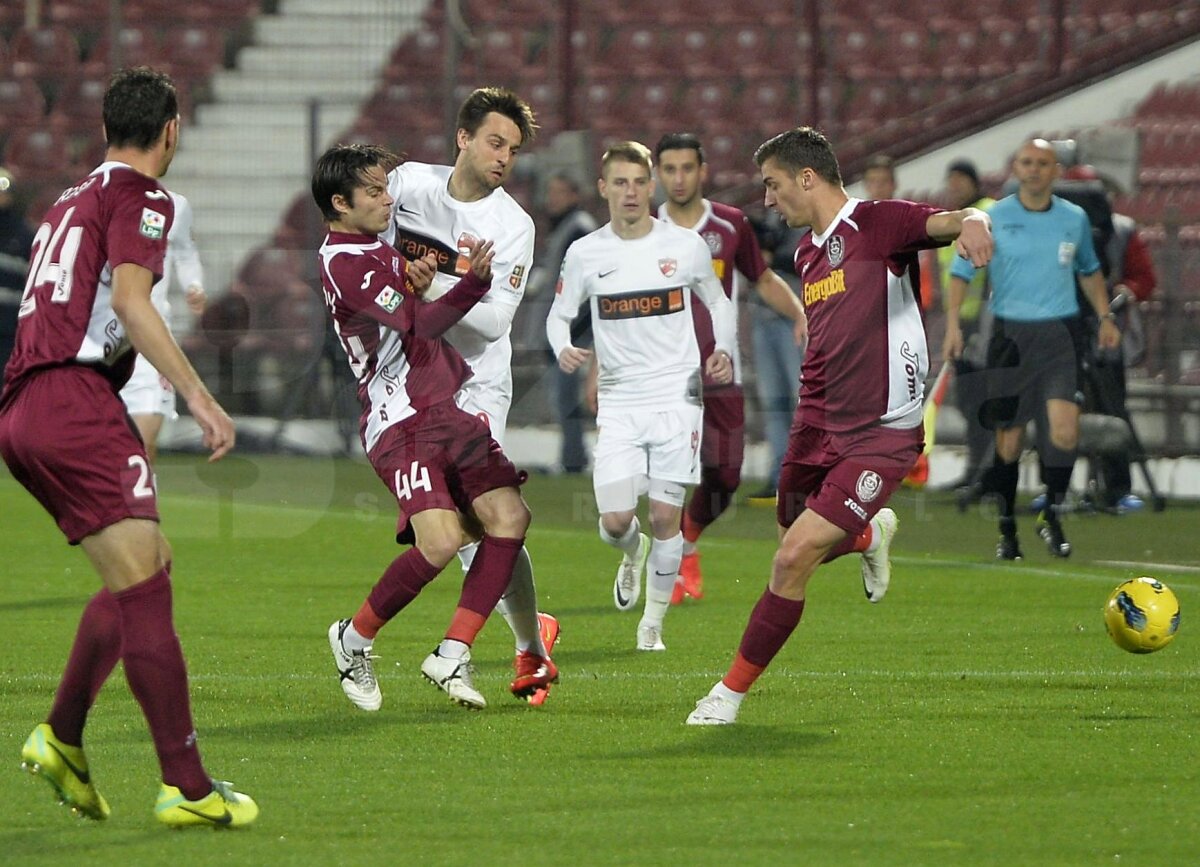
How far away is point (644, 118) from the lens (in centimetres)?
2164

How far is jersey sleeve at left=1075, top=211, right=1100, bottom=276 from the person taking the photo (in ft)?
35.6

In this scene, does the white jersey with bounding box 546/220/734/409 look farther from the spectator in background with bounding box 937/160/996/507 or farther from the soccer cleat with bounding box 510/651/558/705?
the spectator in background with bounding box 937/160/996/507

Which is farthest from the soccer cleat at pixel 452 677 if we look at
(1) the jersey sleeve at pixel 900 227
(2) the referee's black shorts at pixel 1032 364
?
(2) the referee's black shorts at pixel 1032 364

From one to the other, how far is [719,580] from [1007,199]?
8.93 ft

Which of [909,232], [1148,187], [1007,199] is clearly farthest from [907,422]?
[1148,187]

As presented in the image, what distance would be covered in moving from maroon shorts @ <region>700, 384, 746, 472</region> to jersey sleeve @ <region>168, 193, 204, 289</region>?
272 cm

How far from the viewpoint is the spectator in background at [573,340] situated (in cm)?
1545

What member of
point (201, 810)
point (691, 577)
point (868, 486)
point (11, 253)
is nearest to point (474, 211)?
point (868, 486)

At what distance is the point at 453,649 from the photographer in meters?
6.22

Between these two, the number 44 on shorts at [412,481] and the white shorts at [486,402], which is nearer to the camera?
the number 44 on shorts at [412,481]

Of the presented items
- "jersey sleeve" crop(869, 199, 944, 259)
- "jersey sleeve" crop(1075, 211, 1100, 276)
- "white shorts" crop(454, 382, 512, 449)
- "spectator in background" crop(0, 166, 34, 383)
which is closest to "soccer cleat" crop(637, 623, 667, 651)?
"white shorts" crop(454, 382, 512, 449)

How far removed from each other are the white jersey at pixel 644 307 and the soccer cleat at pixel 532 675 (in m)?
2.11

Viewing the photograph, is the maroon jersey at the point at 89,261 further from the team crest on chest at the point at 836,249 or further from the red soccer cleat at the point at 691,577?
the red soccer cleat at the point at 691,577

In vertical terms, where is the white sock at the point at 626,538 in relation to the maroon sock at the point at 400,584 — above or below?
below
